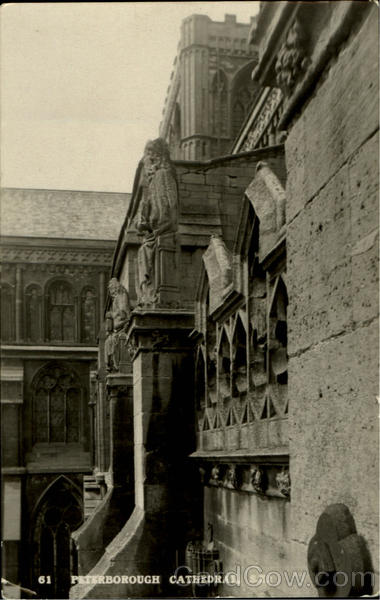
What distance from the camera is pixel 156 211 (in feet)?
35.7

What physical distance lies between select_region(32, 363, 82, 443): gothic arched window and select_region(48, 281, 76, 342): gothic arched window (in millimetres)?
1358

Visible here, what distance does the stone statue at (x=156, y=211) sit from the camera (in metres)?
10.8

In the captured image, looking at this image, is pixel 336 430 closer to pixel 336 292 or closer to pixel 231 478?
pixel 336 292

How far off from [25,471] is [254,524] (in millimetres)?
25819

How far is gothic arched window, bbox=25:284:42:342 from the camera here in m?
33.5

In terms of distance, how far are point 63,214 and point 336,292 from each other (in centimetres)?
3281

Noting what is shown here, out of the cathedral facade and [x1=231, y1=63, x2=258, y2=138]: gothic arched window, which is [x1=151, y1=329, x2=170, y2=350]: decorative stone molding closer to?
the cathedral facade

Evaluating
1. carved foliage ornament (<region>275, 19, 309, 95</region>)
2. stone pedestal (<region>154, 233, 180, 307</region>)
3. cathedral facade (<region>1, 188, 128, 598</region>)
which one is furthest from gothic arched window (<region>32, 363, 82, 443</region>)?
carved foliage ornament (<region>275, 19, 309, 95</region>)

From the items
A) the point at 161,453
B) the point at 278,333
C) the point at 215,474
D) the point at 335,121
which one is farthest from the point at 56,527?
the point at 335,121

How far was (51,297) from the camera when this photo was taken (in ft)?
111

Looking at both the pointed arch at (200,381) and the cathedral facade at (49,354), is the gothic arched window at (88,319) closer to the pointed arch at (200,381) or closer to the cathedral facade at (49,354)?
the cathedral facade at (49,354)

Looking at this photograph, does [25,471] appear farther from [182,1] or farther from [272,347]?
[182,1]

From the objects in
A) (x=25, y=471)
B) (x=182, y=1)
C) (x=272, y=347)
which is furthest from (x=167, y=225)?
(x=25, y=471)

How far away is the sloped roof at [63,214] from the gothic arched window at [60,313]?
2.25 m
